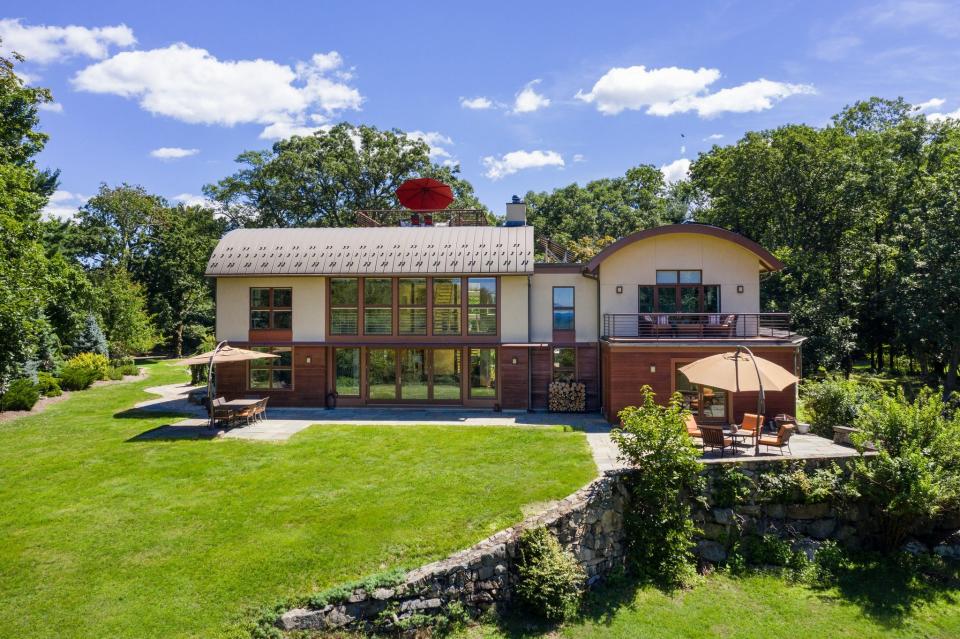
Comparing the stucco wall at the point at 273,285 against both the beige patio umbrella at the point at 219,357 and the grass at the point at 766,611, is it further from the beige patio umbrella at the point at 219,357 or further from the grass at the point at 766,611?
the grass at the point at 766,611

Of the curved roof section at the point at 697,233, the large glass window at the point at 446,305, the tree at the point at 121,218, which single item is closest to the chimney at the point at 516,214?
the large glass window at the point at 446,305

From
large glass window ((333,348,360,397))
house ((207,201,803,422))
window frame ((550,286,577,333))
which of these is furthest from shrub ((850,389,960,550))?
large glass window ((333,348,360,397))

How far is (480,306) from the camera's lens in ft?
58.2

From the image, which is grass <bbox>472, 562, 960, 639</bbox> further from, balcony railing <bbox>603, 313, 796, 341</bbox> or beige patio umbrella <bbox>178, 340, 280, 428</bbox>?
beige patio umbrella <bbox>178, 340, 280, 428</bbox>

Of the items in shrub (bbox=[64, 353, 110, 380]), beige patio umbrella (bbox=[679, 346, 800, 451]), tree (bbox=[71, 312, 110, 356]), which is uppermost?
tree (bbox=[71, 312, 110, 356])

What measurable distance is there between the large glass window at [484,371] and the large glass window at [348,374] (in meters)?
4.30

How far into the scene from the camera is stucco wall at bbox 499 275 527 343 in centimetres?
1745

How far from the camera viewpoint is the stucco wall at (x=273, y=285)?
1803cm

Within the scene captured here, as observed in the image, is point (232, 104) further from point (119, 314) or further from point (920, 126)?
point (920, 126)

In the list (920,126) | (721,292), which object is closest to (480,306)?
(721,292)

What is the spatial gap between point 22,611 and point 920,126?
3900 cm

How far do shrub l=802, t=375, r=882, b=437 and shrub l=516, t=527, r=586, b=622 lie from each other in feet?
33.0

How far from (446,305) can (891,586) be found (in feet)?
45.3

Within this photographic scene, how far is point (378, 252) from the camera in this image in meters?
18.2
